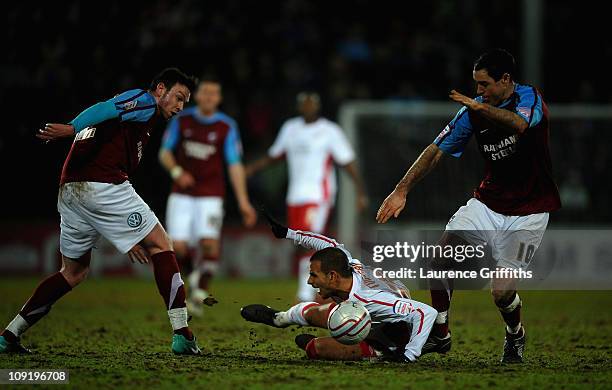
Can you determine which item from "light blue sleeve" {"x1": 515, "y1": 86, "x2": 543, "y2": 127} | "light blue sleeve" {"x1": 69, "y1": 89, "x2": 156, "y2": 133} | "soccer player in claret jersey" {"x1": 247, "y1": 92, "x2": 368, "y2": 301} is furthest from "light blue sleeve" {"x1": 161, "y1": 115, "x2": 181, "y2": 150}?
"light blue sleeve" {"x1": 515, "y1": 86, "x2": 543, "y2": 127}

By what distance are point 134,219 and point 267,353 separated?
146 cm

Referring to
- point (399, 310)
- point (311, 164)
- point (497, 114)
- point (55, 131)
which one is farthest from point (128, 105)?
point (311, 164)

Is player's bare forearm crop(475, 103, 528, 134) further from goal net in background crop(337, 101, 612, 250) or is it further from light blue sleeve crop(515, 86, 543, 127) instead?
goal net in background crop(337, 101, 612, 250)

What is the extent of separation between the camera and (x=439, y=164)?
15336 millimetres

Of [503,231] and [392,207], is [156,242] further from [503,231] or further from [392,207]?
[503,231]

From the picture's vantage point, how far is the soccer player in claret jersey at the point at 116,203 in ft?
23.7

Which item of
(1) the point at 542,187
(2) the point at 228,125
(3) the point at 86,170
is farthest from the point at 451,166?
(3) the point at 86,170

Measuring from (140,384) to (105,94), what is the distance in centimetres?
1062

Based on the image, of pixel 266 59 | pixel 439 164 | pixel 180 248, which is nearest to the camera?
pixel 180 248

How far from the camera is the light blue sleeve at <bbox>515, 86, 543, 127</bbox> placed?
6934 millimetres

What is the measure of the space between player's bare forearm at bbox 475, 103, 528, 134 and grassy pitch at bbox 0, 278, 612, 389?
161cm

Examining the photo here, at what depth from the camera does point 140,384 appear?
19.6 feet

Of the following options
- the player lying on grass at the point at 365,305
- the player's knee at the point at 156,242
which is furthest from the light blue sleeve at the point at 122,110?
the player lying on grass at the point at 365,305

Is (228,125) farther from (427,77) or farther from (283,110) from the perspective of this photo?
(427,77)
